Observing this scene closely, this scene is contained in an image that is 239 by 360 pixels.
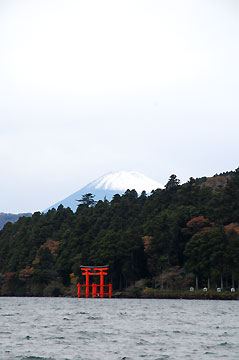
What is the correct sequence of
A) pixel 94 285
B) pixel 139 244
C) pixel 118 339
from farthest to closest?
pixel 94 285 → pixel 139 244 → pixel 118 339

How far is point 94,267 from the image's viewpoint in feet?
376

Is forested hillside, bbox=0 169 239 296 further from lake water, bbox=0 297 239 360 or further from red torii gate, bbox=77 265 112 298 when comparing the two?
lake water, bbox=0 297 239 360

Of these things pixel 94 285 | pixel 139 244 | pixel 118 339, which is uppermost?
pixel 139 244

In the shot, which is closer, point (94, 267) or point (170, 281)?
point (170, 281)

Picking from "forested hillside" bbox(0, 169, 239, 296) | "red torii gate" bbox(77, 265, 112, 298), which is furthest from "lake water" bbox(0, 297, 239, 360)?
"red torii gate" bbox(77, 265, 112, 298)

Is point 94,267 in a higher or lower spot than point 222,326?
higher

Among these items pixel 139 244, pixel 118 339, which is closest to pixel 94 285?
pixel 139 244

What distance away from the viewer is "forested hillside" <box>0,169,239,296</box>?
9756 cm

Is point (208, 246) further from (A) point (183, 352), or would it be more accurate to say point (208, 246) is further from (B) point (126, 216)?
(A) point (183, 352)

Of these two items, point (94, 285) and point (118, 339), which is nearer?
point (118, 339)

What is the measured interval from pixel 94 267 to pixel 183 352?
85.1 m

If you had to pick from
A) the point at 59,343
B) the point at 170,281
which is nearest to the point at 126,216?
the point at 170,281

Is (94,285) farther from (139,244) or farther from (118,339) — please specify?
(118,339)

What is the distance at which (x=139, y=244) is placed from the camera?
112 m
